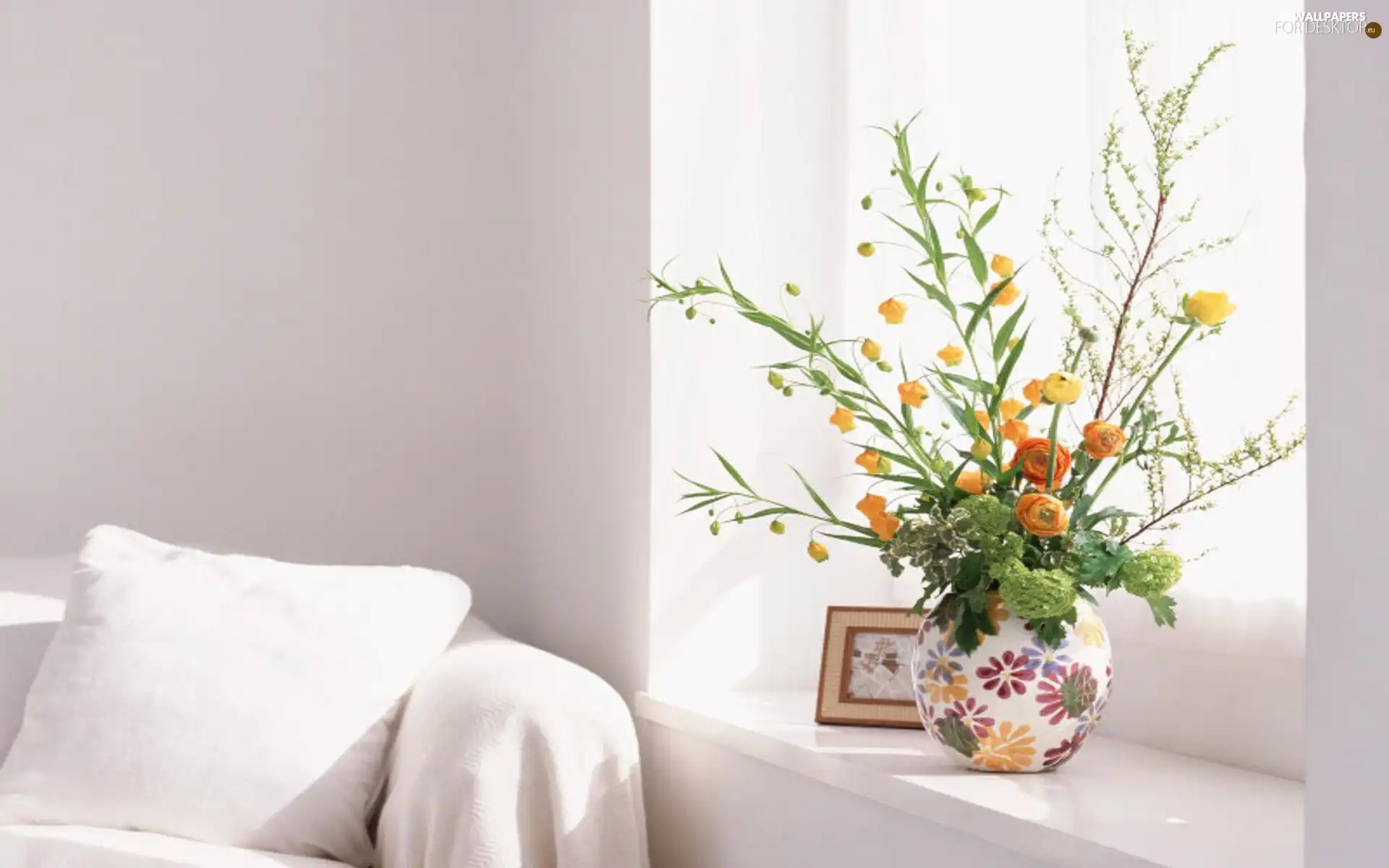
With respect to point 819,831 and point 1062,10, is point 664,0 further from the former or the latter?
point 819,831

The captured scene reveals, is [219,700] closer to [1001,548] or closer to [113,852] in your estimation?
[113,852]

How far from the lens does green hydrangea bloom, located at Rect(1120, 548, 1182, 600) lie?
1236 millimetres

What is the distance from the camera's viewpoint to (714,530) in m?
1.48

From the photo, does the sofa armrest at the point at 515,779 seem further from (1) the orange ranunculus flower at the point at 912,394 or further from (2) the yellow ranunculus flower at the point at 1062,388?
(2) the yellow ranunculus flower at the point at 1062,388

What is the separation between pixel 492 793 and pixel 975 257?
79 cm

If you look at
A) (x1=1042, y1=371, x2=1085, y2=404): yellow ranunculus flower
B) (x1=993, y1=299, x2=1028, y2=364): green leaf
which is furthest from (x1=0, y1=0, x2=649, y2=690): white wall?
(x1=1042, y1=371, x2=1085, y2=404): yellow ranunculus flower

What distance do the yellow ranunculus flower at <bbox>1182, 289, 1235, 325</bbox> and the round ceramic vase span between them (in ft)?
1.04

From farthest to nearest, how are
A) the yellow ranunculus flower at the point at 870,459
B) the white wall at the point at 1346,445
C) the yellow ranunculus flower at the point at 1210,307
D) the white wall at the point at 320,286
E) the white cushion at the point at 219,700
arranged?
the white wall at the point at 320,286 → the white cushion at the point at 219,700 → the yellow ranunculus flower at the point at 870,459 → the yellow ranunculus flower at the point at 1210,307 → the white wall at the point at 1346,445

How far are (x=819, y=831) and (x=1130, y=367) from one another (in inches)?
23.2

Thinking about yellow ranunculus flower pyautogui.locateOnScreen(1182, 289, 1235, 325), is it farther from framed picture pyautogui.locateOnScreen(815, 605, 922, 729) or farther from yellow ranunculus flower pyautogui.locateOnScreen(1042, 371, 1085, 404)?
framed picture pyautogui.locateOnScreen(815, 605, 922, 729)

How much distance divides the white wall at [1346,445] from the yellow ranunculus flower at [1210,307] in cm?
34

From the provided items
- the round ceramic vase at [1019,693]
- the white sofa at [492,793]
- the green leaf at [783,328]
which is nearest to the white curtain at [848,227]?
the round ceramic vase at [1019,693]

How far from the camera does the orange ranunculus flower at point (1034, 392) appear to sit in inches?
51.3

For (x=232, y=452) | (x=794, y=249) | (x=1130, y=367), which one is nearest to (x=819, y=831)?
(x=1130, y=367)
